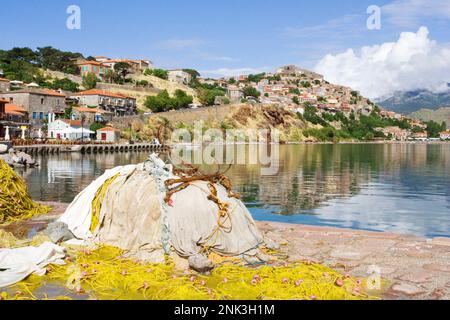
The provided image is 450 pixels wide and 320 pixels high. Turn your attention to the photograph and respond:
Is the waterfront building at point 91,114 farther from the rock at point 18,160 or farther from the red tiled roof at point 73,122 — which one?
the rock at point 18,160

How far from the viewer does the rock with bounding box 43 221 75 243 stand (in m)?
8.70

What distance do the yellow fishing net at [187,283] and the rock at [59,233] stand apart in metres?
1.39

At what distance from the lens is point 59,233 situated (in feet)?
28.8

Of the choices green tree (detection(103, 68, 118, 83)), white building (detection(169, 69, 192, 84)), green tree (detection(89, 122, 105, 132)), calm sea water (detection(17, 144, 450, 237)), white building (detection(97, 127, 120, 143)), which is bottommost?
calm sea water (detection(17, 144, 450, 237))

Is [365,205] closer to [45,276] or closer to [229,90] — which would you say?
[45,276]

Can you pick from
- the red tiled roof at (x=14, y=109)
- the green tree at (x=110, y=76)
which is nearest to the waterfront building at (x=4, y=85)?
the red tiled roof at (x=14, y=109)

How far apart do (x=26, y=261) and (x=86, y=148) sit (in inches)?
2290

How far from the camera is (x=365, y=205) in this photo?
22406 millimetres

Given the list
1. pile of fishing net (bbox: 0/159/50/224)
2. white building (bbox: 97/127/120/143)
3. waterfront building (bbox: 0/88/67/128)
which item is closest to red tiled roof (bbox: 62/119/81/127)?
white building (bbox: 97/127/120/143)

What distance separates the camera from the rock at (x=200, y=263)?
7.07 meters

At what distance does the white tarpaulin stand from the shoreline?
2.50 m

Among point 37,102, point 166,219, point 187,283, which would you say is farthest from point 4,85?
point 187,283

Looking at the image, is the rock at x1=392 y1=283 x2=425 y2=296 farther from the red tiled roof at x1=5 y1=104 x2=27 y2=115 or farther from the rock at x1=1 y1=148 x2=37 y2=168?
the red tiled roof at x1=5 y1=104 x2=27 y2=115

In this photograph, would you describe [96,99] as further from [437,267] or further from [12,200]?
[437,267]
